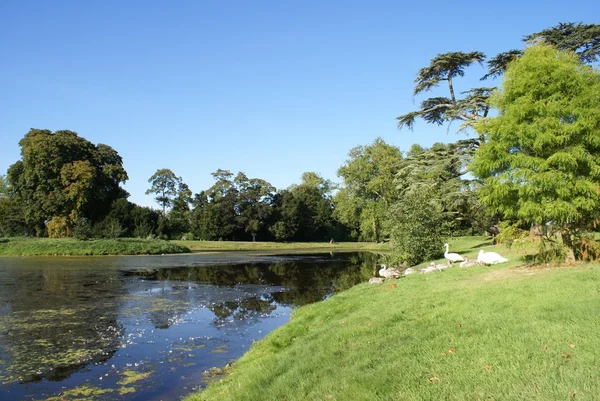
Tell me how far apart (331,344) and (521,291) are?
4.27 m

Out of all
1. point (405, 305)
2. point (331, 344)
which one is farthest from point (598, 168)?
point (331, 344)

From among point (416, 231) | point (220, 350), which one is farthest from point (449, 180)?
point (220, 350)

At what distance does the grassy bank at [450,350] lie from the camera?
17.4 feet

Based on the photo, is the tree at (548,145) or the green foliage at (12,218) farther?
the green foliage at (12,218)

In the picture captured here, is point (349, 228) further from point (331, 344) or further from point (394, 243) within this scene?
point (331, 344)

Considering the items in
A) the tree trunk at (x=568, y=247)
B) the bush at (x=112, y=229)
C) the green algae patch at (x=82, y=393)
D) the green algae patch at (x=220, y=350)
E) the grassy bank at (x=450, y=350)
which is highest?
the bush at (x=112, y=229)

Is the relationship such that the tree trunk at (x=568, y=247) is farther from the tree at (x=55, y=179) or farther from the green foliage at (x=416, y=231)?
the tree at (x=55, y=179)

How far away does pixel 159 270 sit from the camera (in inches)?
1262

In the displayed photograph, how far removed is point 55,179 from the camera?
57156mm

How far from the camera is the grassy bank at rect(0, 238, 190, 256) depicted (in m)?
44.2

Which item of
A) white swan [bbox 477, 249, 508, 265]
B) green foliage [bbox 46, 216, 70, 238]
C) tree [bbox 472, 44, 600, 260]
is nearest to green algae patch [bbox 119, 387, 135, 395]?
tree [bbox 472, 44, 600, 260]

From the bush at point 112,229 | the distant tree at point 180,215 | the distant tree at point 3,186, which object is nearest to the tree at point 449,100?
the bush at point 112,229

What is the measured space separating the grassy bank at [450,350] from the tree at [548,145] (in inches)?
72.7

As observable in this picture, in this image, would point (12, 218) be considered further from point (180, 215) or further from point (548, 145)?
point (548, 145)
